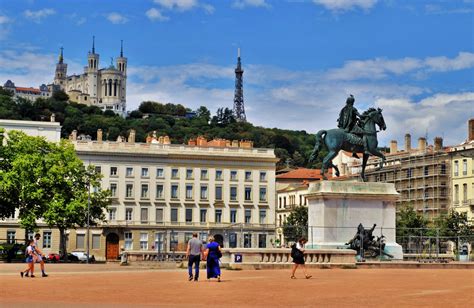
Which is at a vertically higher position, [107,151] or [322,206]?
[107,151]

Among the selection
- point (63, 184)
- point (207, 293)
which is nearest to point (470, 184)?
Answer: point (63, 184)

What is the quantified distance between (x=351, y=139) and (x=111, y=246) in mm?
75840

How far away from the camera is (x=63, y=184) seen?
3164 inches

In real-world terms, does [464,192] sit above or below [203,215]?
above

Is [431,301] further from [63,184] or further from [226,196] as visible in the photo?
[226,196]

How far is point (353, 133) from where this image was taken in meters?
41.2

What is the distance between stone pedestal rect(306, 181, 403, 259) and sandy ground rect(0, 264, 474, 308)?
6781 mm

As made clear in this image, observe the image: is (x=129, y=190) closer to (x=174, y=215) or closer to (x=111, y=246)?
(x=174, y=215)

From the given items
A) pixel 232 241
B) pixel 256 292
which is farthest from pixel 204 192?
pixel 256 292

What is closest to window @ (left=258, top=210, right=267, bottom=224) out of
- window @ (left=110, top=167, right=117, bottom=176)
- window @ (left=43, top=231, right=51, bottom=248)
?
window @ (left=110, top=167, right=117, bottom=176)

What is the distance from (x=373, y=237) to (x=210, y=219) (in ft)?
256

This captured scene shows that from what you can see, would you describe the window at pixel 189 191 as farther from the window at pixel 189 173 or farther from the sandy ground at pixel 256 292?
the sandy ground at pixel 256 292

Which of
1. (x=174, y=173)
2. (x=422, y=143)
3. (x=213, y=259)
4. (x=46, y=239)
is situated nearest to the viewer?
(x=213, y=259)

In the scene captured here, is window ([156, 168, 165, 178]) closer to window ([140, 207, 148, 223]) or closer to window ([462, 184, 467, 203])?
window ([140, 207, 148, 223])
